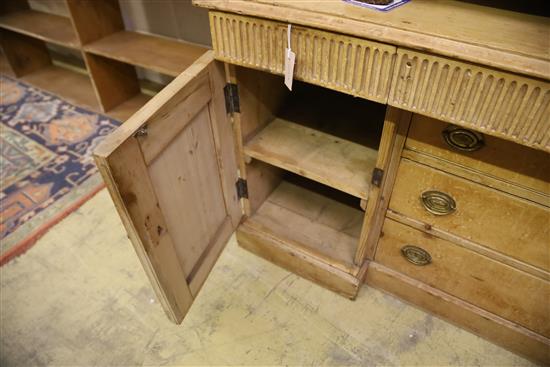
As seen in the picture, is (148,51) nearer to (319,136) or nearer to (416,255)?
(319,136)

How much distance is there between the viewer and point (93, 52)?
67.1 inches

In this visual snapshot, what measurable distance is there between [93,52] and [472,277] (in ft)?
5.79

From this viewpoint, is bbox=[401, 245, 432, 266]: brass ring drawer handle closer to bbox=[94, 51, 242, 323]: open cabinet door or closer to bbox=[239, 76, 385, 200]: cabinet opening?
bbox=[239, 76, 385, 200]: cabinet opening

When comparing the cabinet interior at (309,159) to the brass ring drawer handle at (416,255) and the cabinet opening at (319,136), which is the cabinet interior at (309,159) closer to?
the cabinet opening at (319,136)

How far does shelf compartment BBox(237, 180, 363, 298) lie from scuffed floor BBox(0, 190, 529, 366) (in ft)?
0.22

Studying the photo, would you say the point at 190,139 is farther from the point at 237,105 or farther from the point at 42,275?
the point at 42,275

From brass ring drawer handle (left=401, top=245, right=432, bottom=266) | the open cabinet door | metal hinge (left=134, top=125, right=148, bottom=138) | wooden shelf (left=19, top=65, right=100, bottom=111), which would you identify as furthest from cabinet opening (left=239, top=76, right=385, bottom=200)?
wooden shelf (left=19, top=65, right=100, bottom=111)

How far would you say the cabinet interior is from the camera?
104cm

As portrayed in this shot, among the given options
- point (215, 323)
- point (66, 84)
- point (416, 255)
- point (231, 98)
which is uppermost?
point (231, 98)

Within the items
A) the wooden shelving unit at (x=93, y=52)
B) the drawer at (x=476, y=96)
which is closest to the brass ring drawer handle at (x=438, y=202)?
the drawer at (x=476, y=96)

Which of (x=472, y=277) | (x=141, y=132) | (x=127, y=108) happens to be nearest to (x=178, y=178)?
(x=141, y=132)

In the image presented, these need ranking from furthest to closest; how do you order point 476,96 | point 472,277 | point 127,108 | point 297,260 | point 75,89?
point 75,89 < point 127,108 < point 297,260 < point 472,277 < point 476,96

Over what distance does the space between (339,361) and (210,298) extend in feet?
1.50

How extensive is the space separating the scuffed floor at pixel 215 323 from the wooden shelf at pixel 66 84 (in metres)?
1.04
